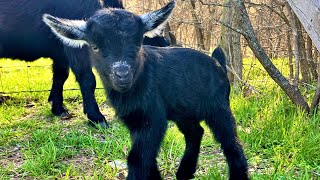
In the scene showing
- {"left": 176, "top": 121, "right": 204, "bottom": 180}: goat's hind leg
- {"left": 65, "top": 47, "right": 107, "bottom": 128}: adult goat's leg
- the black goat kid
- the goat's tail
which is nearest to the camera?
the black goat kid

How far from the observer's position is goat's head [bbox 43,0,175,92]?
3.05 m

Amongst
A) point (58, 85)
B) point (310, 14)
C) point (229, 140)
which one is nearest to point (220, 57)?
point (229, 140)

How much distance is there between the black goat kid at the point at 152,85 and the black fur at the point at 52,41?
194cm

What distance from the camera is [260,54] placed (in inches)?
173

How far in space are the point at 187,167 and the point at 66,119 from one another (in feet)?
8.54

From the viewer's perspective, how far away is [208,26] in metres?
7.67

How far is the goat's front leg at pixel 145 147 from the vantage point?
3.16m

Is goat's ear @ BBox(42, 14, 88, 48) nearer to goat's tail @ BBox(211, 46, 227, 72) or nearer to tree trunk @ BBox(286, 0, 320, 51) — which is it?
goat's tail @ BBox(211, 46, 227, 72)

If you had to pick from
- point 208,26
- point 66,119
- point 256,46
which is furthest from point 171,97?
point 208,26

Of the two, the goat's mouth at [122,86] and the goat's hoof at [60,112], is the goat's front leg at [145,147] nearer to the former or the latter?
the goat's mouth at [122,86]

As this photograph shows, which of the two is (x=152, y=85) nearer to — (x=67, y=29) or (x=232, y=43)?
(x=67, y=29)

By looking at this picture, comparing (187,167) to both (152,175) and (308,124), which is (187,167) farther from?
(308,124)

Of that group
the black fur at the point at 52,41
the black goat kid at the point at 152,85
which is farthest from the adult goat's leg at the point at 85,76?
the black goat kid at the point at 152,85

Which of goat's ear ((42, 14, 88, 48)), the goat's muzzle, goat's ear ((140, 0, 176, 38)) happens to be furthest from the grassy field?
goat's ear ((140, 0, 176, 38))
